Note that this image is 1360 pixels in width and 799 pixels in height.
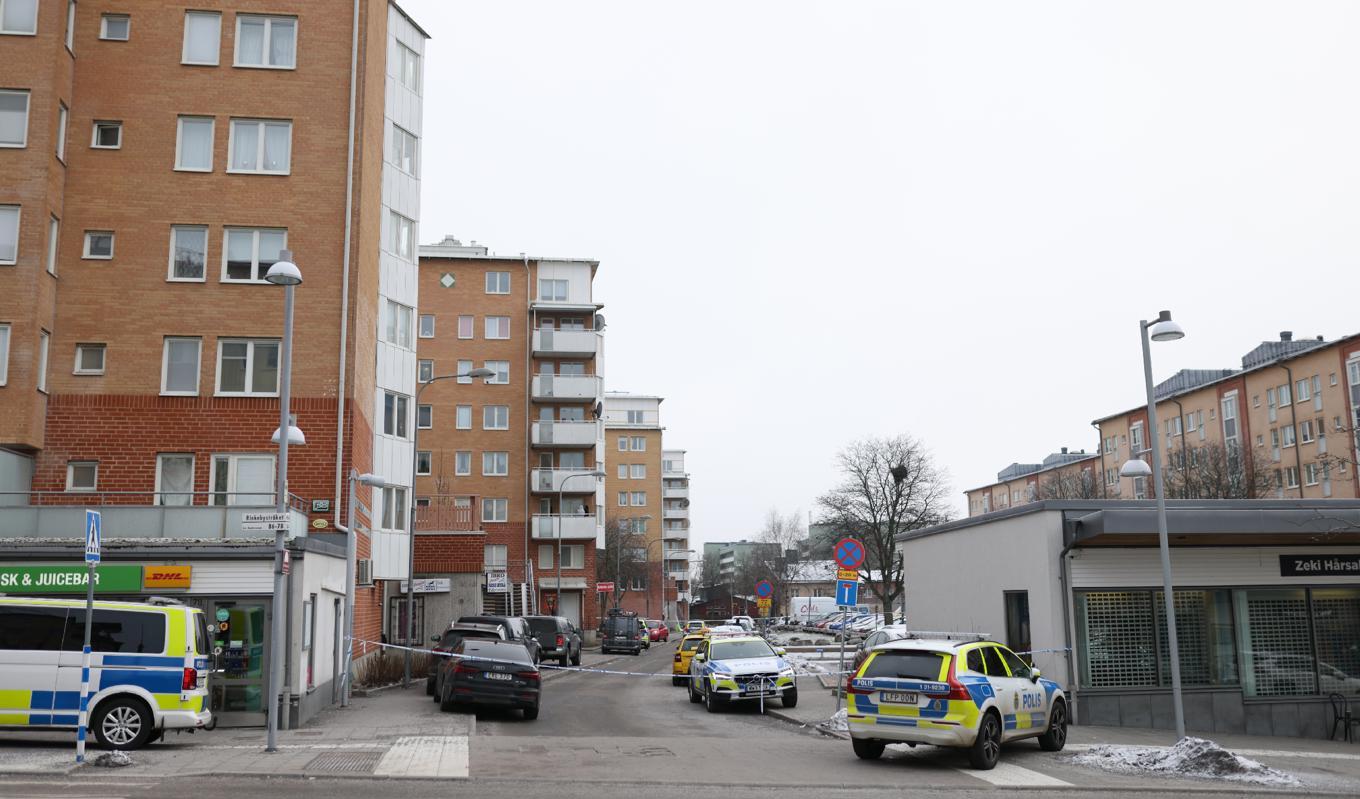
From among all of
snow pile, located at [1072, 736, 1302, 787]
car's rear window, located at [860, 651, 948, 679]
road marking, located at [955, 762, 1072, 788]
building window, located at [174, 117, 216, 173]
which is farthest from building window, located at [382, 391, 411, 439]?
snow pile, located at [1072, 736, 1302, 787]

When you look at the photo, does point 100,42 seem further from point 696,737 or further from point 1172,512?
point 1172,512

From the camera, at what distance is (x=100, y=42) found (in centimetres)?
2741

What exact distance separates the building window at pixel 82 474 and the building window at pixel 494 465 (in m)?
38.6

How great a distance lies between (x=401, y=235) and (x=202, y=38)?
313 inches

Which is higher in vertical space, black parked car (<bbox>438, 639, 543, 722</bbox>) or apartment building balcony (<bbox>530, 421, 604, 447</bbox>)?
apartment building balcony (<bbox>530, 421, 604, 447</bbox>)

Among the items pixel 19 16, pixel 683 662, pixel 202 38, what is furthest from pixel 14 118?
pixel 683 662

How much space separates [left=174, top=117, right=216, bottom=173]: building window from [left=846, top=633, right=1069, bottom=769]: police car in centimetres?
2052

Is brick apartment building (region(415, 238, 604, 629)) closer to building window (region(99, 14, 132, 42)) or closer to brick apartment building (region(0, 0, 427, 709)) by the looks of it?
brick apartment building (region(0, 0, 427, 709))

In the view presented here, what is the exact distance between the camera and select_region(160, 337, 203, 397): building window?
2656 cm

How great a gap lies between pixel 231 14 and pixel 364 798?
74.5ft

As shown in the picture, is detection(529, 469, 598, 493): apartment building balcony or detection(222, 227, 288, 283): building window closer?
detection(222, 227, 288, 283): building window

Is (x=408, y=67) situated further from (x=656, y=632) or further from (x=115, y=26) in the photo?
(x=656, y=632)

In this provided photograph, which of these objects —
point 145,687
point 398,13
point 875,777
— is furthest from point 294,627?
point 398,13

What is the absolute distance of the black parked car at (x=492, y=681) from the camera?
21.9 metres
